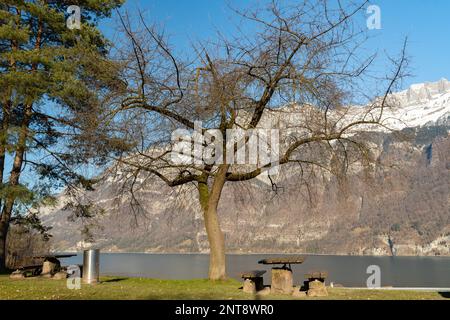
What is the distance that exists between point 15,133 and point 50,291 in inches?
366

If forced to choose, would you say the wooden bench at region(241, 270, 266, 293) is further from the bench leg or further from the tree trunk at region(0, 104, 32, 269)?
the tree trunk at region(0, 104, 32, 269)

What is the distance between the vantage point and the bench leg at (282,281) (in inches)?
467

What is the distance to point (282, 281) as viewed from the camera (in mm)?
11883

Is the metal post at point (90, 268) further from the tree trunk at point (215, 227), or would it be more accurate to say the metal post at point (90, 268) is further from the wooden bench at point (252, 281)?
the wooden bench at point (252, 281)

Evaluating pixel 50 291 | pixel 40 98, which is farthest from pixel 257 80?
pixel 40 98

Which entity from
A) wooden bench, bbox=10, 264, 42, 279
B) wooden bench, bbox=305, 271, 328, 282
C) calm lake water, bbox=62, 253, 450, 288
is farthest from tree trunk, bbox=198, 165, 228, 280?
calm lake water, bbox=62, 253, 450, 288

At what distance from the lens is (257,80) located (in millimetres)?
14062

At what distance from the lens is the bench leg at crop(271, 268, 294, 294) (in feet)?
38.9

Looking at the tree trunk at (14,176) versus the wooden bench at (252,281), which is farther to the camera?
the tree trunk at (14,176)

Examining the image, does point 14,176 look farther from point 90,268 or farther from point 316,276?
point 316,276

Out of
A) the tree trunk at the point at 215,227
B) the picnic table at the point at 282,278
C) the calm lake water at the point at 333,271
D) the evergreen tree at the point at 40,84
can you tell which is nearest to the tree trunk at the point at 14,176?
the evergreen tree at the point at 40,84

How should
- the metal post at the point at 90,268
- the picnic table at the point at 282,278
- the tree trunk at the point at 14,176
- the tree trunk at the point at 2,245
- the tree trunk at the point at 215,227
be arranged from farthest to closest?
the tree trunk at the point at 2,245, the tree trunk at the point at 14,176, the tree trunk at the point at 215,227, the metal post at the point at 90,268, the picnic table at the point at 282,278

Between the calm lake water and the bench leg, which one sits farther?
the calm lake water

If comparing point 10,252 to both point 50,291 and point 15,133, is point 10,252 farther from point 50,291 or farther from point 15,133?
point 50,291
